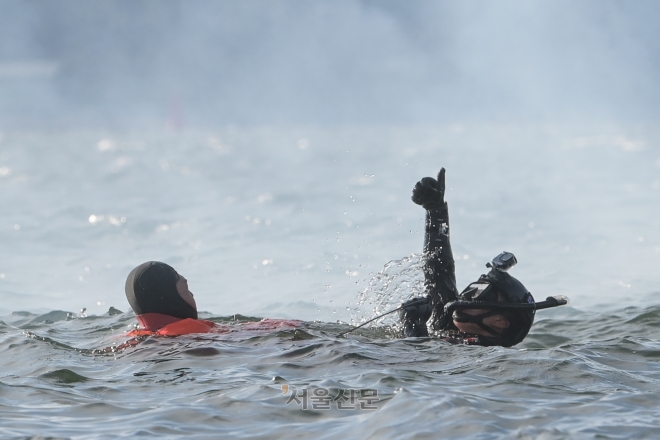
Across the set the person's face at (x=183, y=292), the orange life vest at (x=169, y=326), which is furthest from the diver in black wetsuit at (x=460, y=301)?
the person's face at (x=183, y=292)

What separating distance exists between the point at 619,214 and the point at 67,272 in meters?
10.6

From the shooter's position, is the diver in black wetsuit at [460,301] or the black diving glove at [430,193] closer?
the diver in black wetsuit at [460,301]

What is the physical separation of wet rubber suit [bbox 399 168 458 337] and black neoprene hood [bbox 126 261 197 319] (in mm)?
1751

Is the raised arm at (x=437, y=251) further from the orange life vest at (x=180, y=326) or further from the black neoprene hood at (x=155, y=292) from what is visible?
the black neoprene hood at (x=155, y=292)

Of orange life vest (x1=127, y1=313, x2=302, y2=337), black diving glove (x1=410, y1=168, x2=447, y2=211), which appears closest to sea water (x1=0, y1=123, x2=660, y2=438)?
orange life vest (x1=127, y1=313, x2=302, y2=337)

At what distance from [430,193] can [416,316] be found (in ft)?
3.17

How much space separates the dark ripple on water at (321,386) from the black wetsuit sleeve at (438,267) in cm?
50

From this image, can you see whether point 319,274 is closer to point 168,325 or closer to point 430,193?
point 430,193

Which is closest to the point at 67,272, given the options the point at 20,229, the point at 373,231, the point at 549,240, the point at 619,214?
the point at 20,229

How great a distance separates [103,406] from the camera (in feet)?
15.9

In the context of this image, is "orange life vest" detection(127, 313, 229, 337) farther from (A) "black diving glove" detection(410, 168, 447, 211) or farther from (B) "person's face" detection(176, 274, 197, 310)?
(A) "black diving glove" detection(410, 168, 447, 211)

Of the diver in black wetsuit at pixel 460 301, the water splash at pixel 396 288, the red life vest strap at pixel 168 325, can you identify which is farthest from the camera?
the water splash at pixel 396 288

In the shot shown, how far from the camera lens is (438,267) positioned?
689cm

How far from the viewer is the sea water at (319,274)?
4645 millimetres
